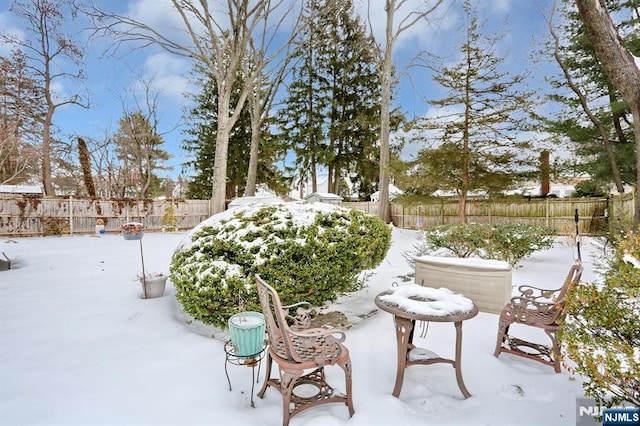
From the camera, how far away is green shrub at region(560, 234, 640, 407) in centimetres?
146

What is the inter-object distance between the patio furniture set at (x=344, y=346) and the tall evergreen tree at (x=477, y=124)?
9.22 metres

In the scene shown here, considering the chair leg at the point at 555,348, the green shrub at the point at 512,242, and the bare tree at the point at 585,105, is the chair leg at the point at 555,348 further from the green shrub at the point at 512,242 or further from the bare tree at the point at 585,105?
the bare tree at the point at 585,105

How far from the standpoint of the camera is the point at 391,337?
10.6 feet

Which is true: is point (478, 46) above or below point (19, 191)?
above

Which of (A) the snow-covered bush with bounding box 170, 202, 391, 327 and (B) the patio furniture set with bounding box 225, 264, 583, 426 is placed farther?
(A) the snow-covered bush with bounding box 170, 202, 391, 327

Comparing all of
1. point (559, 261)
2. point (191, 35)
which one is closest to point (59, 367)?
point (559, 261)

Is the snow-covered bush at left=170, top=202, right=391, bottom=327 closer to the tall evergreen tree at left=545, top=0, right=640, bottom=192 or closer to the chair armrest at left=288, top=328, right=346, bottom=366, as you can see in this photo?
the chair armrest at left=288, top=328, right=346, bottom=366

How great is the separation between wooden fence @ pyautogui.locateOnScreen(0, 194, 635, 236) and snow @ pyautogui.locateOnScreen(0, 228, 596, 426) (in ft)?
29.1

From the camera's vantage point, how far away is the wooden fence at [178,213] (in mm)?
10805

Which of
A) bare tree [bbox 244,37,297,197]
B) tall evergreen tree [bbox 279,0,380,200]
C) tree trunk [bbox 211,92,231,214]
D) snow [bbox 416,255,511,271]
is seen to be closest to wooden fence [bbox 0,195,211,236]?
bare tree [bbox 244,37,297,197]

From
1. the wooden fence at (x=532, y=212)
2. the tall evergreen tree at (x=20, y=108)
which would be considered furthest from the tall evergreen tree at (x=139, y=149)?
the wooden fence at (x=532, y=212)

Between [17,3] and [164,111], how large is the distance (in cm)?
902

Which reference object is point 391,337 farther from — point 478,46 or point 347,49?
point 347,49

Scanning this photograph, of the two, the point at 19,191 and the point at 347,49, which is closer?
the point at 19,191
